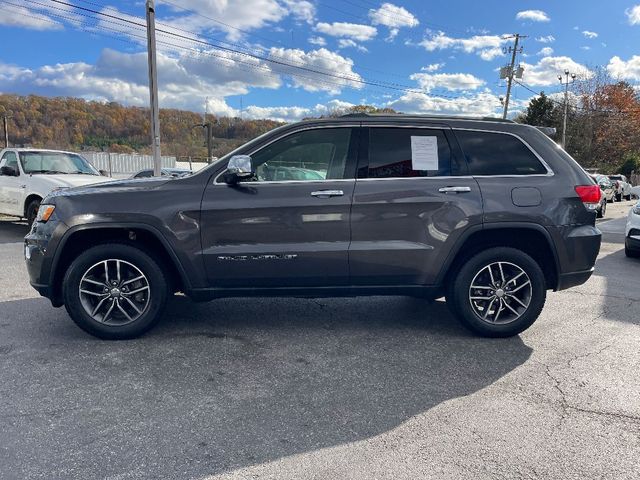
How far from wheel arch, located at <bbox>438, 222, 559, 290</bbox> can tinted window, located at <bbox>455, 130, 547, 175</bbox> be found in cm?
49

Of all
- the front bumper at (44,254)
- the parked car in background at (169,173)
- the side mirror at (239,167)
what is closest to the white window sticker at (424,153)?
the side mirror at (239,167)

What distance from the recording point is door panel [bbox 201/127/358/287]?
4.04 m

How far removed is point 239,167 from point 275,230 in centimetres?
59

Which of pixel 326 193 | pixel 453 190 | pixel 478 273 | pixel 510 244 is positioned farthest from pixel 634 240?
pixel 326 193

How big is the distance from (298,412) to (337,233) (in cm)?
156

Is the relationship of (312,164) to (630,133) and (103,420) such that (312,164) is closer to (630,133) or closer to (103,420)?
(103,420)

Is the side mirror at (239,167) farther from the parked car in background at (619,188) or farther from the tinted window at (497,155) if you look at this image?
the parked car in background at (619,188)

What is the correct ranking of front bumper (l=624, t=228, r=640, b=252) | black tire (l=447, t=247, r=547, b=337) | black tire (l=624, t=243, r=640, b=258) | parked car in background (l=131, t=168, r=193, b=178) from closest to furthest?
black tire (l=447, t=247, r=547, b=337), parked car in background (l=131, t=168, r=193, b=178), front bumper (l=624, t=228, r=640, b=252), black tire (l=624, t=243, r=640, b=258)

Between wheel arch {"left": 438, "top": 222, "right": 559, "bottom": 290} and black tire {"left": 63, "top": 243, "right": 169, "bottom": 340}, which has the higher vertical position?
wheel arch {"left": 438, "top": 222, "right": 559, "bottom": 290}

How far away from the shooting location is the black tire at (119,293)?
407 centimetres

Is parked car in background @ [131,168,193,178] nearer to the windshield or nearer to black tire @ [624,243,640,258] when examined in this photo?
the windshield

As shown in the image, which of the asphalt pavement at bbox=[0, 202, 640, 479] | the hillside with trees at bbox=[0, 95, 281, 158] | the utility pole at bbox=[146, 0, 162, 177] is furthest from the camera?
the hillside with trees at bbox=[0, 95, 281, 158]

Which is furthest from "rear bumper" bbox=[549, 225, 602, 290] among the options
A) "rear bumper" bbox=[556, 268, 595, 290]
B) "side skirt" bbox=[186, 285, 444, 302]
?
"side skirt" bbox=[186, 285, 444, 302]

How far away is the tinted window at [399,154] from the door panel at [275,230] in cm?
32
